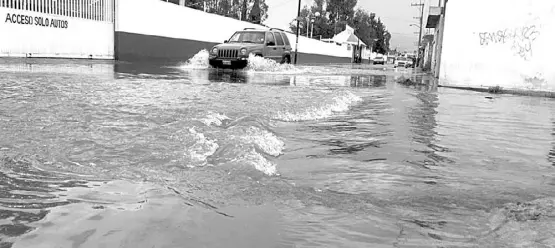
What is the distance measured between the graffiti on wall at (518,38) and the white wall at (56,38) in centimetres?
1391

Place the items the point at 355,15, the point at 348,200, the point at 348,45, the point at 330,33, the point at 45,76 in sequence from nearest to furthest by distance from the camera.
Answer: the point at 348,200, the point at 45,76, the point at 348,45, the point at 330,33, the point at 355,15

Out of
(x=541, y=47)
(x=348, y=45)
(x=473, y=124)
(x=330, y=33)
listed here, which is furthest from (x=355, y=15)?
(x=473, y=124)

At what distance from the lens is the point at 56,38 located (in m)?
16.9

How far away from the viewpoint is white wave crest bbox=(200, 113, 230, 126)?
5.12 metres

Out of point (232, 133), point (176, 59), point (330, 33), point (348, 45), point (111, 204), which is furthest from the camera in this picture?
point (330, 33)

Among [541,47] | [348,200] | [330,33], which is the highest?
[330,33]

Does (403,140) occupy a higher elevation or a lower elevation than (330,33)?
lower

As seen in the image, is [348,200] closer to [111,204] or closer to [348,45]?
[111,204]

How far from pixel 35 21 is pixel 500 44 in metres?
14.6

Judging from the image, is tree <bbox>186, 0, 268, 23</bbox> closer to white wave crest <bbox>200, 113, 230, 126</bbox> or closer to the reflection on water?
white wave crest <bbox>200, 113, 230, 126</bbox>

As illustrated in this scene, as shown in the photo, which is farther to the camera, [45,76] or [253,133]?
[45,76]

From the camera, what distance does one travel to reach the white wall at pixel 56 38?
596 inches

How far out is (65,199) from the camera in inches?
106

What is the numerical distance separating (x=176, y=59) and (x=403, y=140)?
19.4 meters
